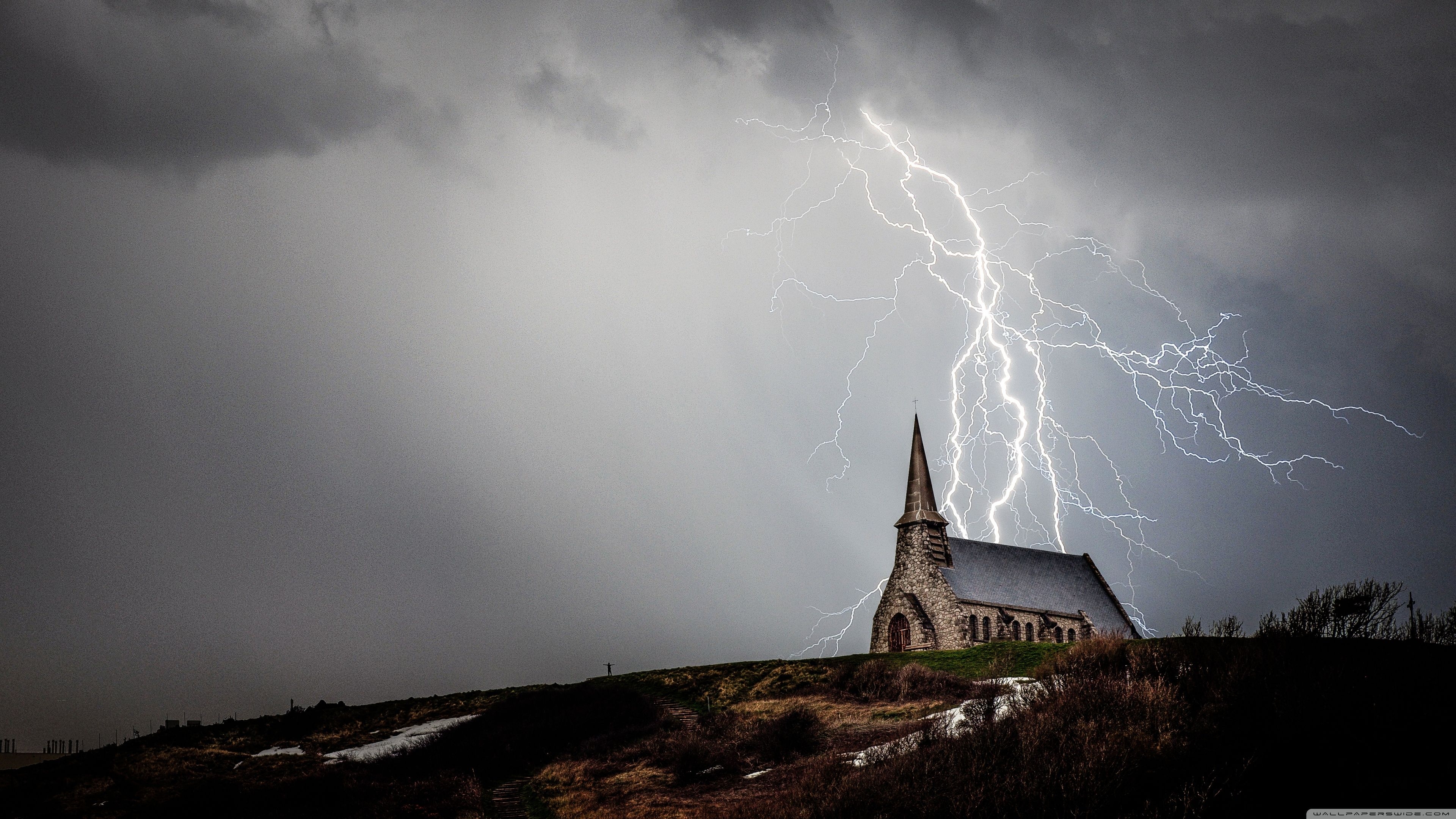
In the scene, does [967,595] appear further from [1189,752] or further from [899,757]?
[1189,752]

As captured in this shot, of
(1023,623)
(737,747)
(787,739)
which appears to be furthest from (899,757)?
(1023,623)

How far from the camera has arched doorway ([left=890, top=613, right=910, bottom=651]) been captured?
41.6 metres

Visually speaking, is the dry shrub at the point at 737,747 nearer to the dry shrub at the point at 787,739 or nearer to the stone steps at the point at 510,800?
the dry shrub at the point at 787,739

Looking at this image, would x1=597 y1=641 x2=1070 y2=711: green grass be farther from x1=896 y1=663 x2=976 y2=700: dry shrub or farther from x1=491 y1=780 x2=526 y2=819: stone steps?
x1=491 y1=780 x2=526 y2=819: stone steps

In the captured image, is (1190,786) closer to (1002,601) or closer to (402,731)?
(402,731)

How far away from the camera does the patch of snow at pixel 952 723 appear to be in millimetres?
14344

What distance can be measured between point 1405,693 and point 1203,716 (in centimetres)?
281

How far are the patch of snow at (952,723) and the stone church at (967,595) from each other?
22835 mm

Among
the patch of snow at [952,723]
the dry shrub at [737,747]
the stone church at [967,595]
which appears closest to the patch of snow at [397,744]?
the dry shrub at [737,747]

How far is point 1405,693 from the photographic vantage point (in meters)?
12.3

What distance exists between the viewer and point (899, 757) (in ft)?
44.1

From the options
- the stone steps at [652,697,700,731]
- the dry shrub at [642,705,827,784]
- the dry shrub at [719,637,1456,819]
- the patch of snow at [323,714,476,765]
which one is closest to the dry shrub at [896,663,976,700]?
the dry shrub at [642,705,827,784]

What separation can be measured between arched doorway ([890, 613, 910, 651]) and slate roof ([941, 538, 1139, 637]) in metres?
3.22

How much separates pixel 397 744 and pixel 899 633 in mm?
25099
